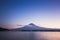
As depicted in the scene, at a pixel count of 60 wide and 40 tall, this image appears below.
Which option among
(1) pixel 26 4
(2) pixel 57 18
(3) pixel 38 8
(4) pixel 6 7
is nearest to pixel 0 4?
(4) pixel 6 7

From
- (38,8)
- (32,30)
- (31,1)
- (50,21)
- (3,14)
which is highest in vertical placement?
(31,1)

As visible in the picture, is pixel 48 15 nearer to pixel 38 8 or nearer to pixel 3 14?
pixel 38 8

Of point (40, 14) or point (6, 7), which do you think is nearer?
point (6, 7)

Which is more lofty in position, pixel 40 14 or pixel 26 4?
pixel 26 4

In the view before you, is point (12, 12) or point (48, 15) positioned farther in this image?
point (48, 15)

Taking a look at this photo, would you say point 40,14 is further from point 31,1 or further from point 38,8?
point 31,1

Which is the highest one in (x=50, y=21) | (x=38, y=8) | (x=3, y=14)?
(x=38, y=8)

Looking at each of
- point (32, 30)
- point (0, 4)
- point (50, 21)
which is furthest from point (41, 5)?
point (0, 4)

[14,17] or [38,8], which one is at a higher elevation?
[38,8]

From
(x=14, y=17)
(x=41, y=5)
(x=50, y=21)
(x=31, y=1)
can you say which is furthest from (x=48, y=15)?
(x=14, y=17)
